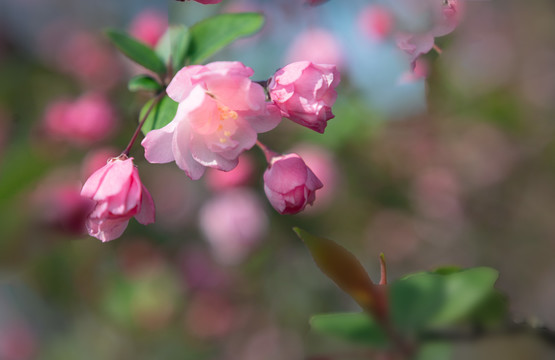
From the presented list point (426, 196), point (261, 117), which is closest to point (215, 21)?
point (261, 117)

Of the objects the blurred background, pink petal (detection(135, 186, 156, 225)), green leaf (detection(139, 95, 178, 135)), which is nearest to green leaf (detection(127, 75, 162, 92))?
green leaf (detection(139, 95, 178, 135))

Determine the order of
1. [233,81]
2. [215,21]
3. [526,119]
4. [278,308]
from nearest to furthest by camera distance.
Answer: [233,81], [215,21], [526,119], [278,308]

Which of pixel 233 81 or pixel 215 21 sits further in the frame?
pixel 215 21

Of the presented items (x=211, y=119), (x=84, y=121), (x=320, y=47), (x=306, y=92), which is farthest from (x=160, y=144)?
(x=320, y=47)

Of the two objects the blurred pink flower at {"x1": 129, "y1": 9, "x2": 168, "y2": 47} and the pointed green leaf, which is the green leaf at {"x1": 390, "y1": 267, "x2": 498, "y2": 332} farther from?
the blurred pink flower at {"x1": 129, "y1": 9, "x2": 168, "y2": 47}

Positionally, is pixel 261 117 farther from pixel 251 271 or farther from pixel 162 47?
pixel 251 271

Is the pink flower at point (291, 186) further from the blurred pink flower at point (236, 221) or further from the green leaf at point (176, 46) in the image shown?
the blurred pink flower at point (236, 221)
